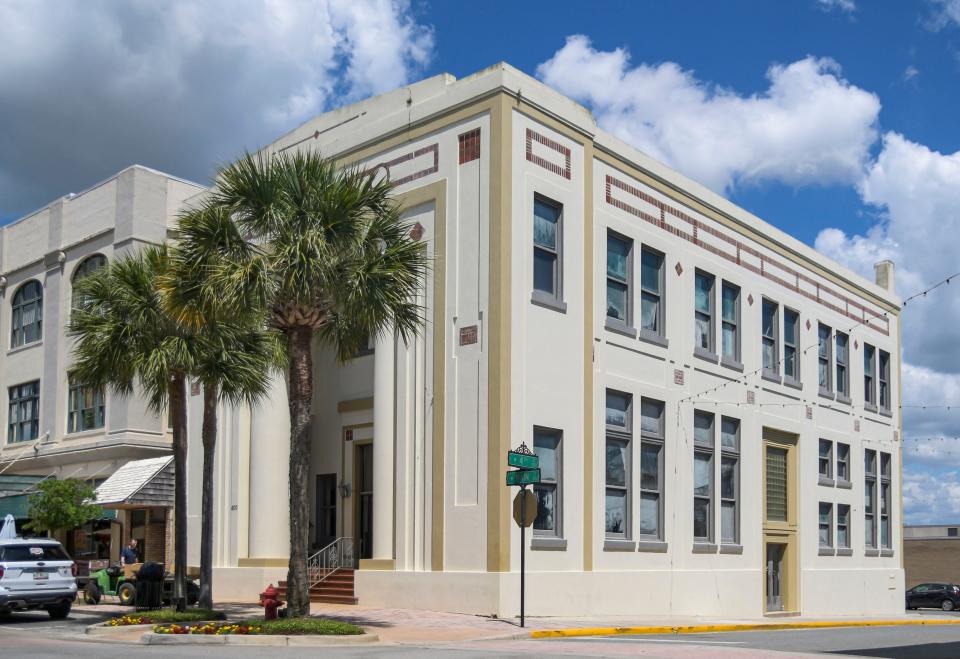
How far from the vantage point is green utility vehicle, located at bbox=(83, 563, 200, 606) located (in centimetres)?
2423

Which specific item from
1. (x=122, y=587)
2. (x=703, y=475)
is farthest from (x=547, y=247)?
(x=122, y=587)

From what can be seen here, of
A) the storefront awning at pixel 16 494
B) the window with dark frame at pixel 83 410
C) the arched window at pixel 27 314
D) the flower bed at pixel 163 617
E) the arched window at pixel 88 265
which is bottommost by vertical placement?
the flower bed at pixel 163 617

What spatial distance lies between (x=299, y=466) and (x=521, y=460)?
443cm

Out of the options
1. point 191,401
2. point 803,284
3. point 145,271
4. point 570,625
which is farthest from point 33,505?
point 803,284

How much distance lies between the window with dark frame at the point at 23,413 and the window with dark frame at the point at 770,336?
992 inches

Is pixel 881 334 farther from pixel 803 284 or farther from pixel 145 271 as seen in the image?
pixel 145 271

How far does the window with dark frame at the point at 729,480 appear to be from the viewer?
31031mm

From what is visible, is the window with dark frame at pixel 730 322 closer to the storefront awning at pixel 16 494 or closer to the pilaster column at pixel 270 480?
the pilaster column at pixel 270 480

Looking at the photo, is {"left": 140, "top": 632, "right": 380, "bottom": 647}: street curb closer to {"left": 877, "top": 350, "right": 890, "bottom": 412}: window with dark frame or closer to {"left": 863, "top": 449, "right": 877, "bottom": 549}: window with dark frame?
{"left": 863, "top": 449, "right": 877, "bottom": 549}: window with dark frame

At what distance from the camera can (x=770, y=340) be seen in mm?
34500

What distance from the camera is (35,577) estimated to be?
23.6 m

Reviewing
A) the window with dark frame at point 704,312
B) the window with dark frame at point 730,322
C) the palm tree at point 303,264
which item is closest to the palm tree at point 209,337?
the palm tree at point 303,264

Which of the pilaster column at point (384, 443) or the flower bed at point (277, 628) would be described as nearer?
the flower bed at point (277, 628)

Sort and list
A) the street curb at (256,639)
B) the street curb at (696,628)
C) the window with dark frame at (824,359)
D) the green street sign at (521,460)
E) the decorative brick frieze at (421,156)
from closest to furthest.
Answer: the street curb at (256,639) < the street curb at (696,628) < the green street sign at (521,460) < the decorative brick frieze at (421,156) < the window with dark frame at (824,359)
